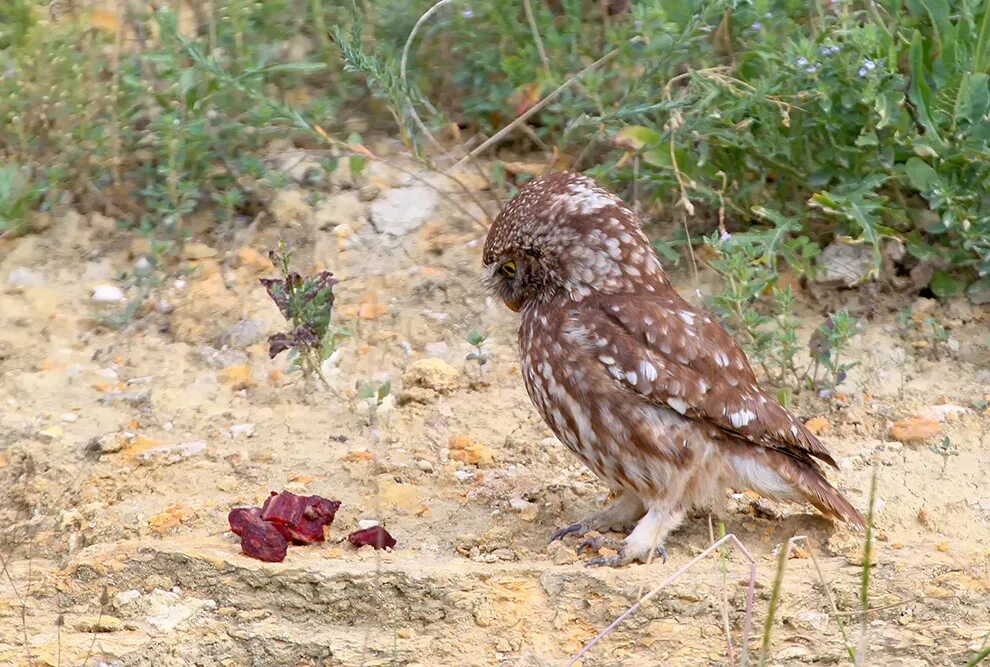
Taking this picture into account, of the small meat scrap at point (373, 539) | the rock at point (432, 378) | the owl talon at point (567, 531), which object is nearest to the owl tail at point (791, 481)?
the owl talon at point (567, 531)

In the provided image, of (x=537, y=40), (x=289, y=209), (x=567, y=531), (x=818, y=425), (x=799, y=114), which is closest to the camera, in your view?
(x=567, y=531)

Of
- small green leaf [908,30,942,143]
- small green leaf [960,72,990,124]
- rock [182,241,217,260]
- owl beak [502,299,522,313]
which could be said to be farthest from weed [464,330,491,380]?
small green leaf [960,72,990,124]

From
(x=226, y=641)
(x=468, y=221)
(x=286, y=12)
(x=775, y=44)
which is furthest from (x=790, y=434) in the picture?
(x=286, y=12)

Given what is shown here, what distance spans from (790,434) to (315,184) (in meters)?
3.35

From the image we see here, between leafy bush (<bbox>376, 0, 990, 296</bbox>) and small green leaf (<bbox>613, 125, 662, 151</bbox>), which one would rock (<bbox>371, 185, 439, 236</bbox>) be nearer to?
leafy bush (<bbox>376, 0, 990, 296</bbox>)

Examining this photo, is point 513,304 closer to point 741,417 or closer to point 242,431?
point 741,417

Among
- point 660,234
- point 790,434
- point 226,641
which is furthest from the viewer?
point 660,234

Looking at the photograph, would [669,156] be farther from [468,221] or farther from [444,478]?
[444,478]

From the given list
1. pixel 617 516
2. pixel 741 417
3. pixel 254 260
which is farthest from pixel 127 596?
pixel 254 260

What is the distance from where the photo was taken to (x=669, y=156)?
625cm

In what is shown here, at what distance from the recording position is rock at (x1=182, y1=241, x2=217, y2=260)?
6.90 meters

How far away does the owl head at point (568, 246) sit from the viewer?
4914 millimetres

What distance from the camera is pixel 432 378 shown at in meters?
5.95

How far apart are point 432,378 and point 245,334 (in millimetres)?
1001
